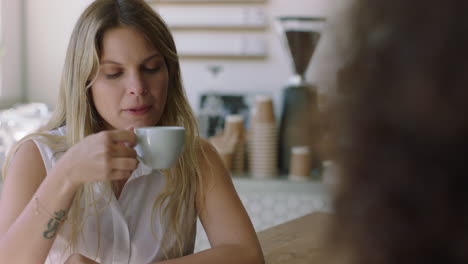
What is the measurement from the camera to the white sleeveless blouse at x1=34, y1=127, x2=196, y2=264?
1050mm

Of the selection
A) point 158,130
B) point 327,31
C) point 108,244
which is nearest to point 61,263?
point 108,244

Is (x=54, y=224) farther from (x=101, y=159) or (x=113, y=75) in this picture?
(x=113, y=75)

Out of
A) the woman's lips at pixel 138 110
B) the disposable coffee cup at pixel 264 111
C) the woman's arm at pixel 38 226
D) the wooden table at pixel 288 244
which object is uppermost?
the woman's lips at pixel 138 110

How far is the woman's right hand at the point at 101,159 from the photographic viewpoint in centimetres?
82

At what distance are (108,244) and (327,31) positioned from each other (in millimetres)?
892

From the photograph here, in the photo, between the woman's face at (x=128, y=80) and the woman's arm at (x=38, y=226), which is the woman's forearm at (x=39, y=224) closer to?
the woman's arm at (x=38, y=226)

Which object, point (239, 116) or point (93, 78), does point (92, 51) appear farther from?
point (239, 116)

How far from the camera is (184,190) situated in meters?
1.15

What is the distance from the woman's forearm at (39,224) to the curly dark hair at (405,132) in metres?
0.68

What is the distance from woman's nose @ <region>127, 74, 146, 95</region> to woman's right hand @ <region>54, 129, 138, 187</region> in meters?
0.21

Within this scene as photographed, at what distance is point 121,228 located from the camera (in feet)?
3.53

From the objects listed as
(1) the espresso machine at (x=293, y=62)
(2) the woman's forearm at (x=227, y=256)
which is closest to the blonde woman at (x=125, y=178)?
(2) the woman's forearm at (x=227, y=256)

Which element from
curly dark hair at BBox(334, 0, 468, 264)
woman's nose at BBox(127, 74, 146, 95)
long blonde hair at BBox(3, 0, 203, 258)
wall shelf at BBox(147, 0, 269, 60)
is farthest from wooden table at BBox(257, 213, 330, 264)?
wall shelf at BBox(147, 0, 269, 60)

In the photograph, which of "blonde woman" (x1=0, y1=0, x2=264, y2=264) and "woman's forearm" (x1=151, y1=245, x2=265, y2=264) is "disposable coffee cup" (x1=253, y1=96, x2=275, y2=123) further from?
"woman's forearm" (x1=151, y1=245, x2=265, y2=264)
